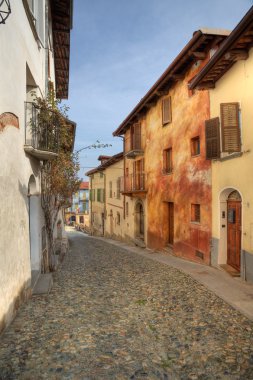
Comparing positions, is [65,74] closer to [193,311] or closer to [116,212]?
[116,212]

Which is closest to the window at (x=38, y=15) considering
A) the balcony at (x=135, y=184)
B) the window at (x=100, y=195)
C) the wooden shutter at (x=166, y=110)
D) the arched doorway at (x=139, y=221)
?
the wooden shutter at (x=166, y=110)

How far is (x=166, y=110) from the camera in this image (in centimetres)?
1541

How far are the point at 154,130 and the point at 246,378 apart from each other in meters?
14.6

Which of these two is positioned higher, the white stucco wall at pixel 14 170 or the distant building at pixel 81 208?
the white stucco wall at pixel 14 170

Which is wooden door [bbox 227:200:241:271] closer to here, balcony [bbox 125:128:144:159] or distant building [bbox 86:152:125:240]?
balcony [bbox 125:128:144:159]

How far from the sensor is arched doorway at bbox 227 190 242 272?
980 centimetres

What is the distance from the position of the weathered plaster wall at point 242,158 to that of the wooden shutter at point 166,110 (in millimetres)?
4545

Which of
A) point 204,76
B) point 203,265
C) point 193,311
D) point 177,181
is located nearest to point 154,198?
point 177,181

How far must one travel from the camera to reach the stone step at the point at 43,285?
7.33 metres

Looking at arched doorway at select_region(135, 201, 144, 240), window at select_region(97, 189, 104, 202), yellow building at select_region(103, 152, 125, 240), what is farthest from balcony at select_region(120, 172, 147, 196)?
window at select_region(97, 189, 104, 202)

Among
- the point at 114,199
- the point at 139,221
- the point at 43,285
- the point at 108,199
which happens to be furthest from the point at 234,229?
the point at 108,199

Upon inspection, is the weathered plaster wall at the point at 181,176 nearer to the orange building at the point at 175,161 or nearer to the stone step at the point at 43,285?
the orange building at the point at 175,161

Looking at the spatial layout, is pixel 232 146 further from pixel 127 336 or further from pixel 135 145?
pixel 135 145

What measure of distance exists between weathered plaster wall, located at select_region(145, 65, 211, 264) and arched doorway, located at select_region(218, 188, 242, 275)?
2.60 feet
